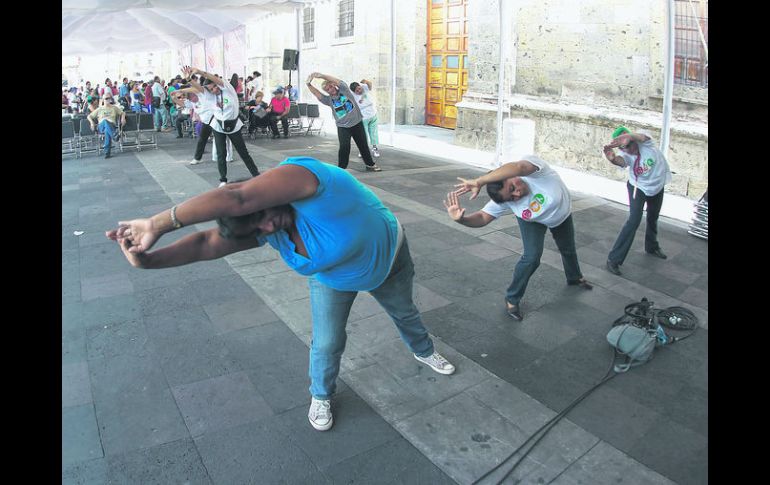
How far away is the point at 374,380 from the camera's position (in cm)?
350

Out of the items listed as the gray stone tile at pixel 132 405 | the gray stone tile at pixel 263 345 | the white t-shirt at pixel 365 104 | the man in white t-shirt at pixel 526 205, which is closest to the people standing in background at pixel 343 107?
the white t-shirt at pixel 365 104

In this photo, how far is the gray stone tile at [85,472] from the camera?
103 inches

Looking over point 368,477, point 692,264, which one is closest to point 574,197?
point 692,264

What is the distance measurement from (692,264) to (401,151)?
828 centimetres

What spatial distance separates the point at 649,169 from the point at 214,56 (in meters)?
27.3

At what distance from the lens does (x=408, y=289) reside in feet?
10.4

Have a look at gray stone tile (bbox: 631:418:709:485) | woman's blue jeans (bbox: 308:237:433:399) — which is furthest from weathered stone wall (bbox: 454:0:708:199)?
woman's blue jeans (bbox: 308:237:433:399)

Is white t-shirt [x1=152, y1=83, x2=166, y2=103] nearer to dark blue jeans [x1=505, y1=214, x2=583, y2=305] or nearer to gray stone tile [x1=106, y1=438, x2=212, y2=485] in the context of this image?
dark blue jeans [x1=505, y1=214, x2=583, y2=305]

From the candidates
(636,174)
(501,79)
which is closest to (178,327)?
(636,174)

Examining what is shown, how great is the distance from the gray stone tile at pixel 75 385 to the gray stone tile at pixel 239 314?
0.92m

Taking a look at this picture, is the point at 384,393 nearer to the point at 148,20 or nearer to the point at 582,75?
the point at 582,75

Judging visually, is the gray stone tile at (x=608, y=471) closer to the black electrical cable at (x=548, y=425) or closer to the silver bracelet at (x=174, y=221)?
the black electrical cable at (x=548, y=425)
